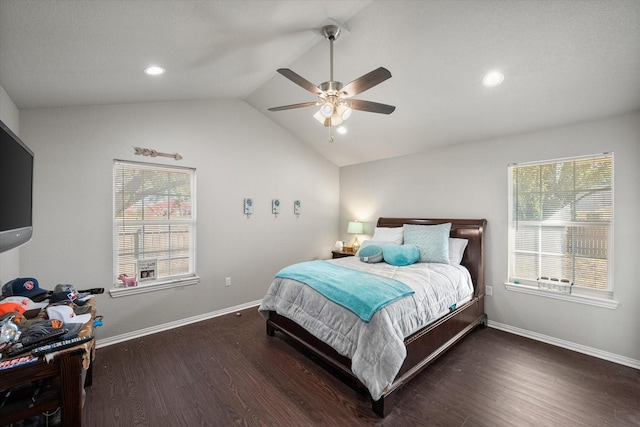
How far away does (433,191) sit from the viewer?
3936mm

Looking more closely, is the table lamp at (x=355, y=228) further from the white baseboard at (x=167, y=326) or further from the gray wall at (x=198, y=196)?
the white baseboard at (x=167, y=326)

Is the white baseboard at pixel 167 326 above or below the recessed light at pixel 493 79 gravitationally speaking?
below

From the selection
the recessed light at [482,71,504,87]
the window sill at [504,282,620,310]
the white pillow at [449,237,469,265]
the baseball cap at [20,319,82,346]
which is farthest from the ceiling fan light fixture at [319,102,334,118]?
the window sill at [504,282,620,310]

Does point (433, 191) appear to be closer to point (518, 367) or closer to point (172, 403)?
point (518, 367)

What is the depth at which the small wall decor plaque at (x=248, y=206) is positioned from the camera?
13.0 feet

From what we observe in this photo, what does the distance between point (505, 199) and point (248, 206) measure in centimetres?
334

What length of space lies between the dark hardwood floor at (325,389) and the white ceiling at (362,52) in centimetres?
239

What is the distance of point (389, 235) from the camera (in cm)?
396

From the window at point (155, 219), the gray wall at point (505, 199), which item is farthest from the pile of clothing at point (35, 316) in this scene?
the gray wall at point (505, 199)

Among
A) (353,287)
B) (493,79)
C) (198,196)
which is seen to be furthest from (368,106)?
(198,196)

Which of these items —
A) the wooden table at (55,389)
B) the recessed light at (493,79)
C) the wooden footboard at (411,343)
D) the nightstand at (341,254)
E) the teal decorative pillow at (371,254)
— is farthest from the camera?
the nightstand at (341,254)

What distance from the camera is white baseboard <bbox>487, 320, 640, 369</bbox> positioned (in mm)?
2527

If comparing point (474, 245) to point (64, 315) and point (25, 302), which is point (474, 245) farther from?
point (25, 302)

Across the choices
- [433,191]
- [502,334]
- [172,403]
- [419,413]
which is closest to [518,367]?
[502,334]
